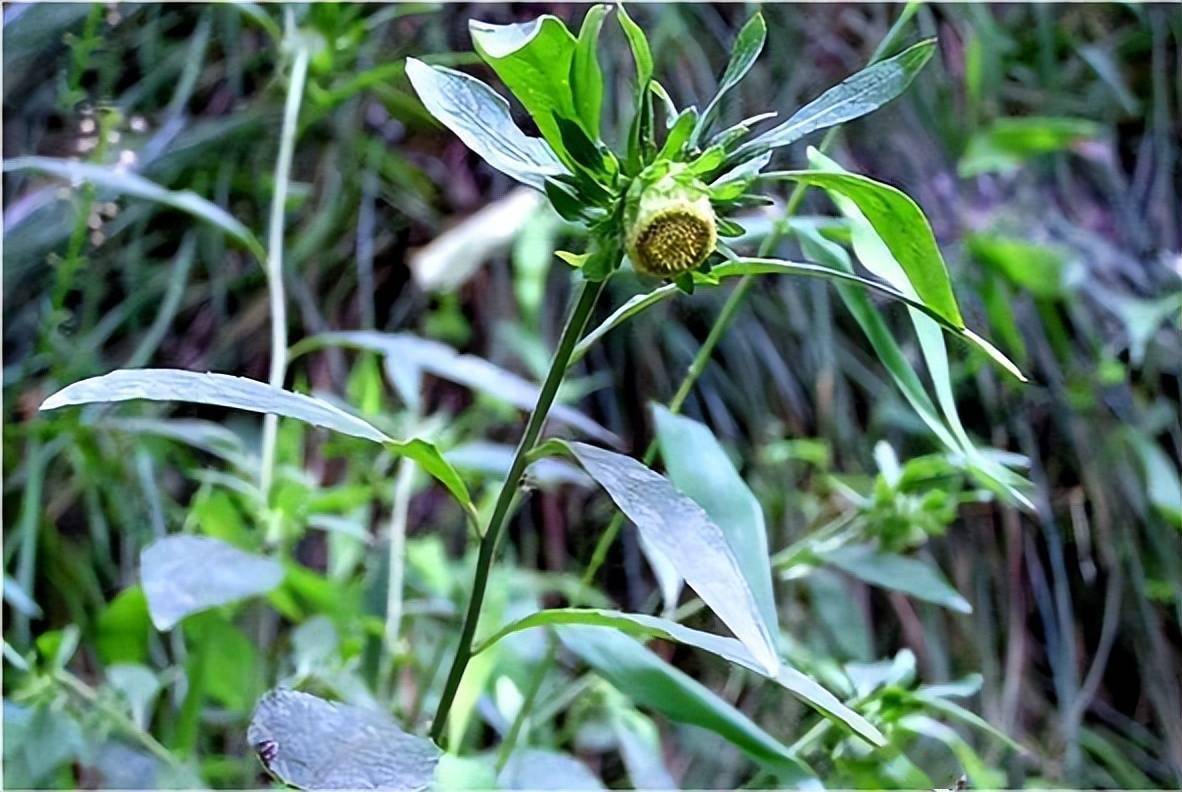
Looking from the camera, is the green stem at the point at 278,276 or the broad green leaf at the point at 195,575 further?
the green stem at the point at 278,276

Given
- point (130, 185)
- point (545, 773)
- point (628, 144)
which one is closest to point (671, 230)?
point (628, 144)

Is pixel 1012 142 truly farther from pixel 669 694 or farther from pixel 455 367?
pixel 669 694

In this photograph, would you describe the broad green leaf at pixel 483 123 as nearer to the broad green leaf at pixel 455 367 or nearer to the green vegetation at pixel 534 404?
the green vegetation at pixel 534 404

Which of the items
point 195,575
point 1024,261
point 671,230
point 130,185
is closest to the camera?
point 671,230

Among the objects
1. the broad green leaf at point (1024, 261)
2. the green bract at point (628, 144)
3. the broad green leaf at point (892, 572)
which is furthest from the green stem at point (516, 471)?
the broad green leaf at point (1024, 261)

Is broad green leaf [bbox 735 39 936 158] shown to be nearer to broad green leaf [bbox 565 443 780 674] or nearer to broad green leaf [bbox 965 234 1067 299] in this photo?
broad green leaf [bbox 565 443 780 674]

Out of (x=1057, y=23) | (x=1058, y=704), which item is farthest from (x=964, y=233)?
(x=1058, y=704)
